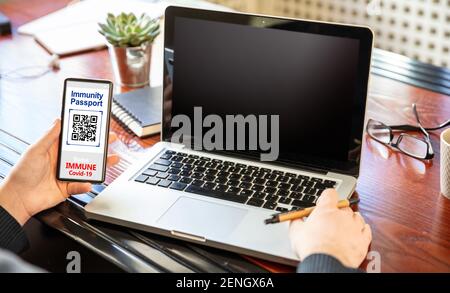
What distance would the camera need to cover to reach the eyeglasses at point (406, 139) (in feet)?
3.87

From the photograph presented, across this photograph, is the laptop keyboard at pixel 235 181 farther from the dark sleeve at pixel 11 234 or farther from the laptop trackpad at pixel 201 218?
the dark sleeve at pixel 11 234

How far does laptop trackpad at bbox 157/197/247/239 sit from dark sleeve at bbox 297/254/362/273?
0.14 m

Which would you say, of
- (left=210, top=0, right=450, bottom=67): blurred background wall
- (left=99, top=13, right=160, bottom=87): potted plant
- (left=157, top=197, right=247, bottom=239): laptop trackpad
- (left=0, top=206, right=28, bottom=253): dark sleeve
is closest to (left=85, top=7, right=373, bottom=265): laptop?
(left=157, top=197, right=247, bottom=239): laptop trackpad

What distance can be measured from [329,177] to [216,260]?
279 mm

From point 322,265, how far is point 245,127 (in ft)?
1.23

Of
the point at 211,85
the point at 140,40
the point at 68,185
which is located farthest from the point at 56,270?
the point at 140,40

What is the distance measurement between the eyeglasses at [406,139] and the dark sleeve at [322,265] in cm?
42

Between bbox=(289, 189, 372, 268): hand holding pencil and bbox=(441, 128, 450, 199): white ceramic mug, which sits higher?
bbox=(441, 128, 450, 199): white ceramic mug

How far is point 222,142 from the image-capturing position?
114 centimetres

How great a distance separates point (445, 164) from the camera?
3.38 feet

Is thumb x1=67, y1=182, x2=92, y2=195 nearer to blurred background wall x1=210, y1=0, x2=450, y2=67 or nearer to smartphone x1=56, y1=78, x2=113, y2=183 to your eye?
smartphone x1=56, y1=78, x2=113, y2=183

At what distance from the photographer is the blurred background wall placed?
8.47ft

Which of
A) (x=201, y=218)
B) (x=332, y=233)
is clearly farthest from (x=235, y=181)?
(x=332, y=233)

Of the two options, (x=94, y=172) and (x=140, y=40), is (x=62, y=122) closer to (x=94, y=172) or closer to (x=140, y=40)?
(x=94, y=172)
